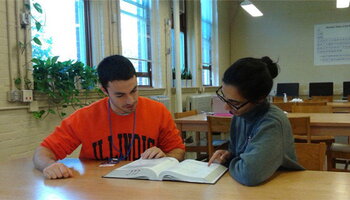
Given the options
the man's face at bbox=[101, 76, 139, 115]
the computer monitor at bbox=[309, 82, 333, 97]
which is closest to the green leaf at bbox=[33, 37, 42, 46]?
the man's face at bbox=[101, 76, 139, 115]

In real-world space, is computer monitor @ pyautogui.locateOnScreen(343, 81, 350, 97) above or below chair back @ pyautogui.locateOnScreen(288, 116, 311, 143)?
above

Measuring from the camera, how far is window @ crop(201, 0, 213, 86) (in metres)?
6.41

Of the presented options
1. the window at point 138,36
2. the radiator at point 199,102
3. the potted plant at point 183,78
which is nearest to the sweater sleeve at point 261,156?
the window at point 138,36

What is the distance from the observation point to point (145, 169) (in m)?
1.23

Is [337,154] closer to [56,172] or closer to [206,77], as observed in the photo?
[56,172]

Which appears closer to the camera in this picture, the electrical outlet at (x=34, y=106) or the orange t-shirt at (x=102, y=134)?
the orange t-shirt at (x=102, y=134)

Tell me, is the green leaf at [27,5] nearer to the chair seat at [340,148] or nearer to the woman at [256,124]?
the woman at [256,124]

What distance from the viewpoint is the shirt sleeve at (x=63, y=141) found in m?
1.58

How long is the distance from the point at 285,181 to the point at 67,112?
229 centimetres

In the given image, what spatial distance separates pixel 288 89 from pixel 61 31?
16.6 ft

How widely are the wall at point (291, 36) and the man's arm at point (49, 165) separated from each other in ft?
20.9

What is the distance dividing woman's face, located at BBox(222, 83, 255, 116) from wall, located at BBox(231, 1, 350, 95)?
6.22m

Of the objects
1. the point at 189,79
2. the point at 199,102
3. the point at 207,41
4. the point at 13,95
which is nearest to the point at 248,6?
the point at 207,41

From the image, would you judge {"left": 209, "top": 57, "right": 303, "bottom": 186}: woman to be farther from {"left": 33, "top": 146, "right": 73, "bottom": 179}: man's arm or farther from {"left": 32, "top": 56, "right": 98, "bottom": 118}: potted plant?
{"left": 32, "top": 56, "right": 98, "bottom": 118}: potted plant
